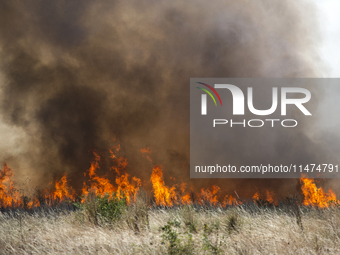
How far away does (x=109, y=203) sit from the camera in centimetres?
798

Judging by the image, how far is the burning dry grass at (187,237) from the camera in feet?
17.2

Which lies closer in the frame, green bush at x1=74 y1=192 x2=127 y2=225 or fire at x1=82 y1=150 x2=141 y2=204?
green bush at x1=74 y1=192 x2=127 y2=225

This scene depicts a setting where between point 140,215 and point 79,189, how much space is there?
12.9 metres

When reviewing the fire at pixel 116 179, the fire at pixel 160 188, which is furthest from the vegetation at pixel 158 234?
the fire at pixel 116 179

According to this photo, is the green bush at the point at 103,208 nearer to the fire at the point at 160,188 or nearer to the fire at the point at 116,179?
the fire at the point at 160,188

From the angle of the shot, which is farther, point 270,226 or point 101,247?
point 270,226

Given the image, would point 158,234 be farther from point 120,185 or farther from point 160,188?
point 120,185

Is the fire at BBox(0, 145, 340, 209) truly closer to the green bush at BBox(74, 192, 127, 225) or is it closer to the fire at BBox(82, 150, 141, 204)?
the fire at BBox(82, 150, 141, 204)

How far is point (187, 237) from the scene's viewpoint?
620cm

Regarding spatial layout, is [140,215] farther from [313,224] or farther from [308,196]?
[308,196]

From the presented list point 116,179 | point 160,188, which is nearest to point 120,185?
point 116,179

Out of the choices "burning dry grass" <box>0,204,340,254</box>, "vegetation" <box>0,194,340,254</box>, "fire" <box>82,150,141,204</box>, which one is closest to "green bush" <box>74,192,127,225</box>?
"vegetation" <box>0,194,340,254</box>

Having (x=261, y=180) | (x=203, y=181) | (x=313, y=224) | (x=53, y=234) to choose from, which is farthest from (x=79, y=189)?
(x=313, y=224)

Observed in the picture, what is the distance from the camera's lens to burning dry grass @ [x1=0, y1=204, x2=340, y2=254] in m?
5.23
